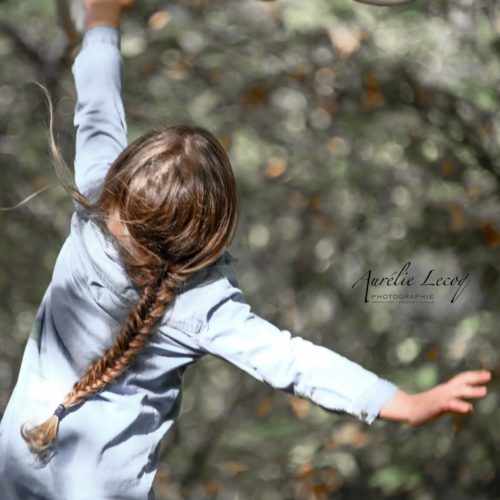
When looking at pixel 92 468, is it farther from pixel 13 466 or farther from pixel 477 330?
pixel 477 330

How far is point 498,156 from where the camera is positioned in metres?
3.19

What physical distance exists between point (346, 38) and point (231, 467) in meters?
1.31

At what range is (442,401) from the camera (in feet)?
5.08

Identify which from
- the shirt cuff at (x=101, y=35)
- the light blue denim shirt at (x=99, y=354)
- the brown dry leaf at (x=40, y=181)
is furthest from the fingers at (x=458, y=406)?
the brown dry leaf at (x=40, y=181)

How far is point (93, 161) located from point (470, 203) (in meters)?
1.50

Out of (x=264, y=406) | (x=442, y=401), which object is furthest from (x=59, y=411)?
(x=264, y=406)

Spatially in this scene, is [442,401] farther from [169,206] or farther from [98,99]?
[98,99]

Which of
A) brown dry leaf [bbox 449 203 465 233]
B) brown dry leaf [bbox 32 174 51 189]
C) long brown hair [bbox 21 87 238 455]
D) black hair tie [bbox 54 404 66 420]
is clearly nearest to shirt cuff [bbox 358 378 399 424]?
long brown hair [bbox 21 87 238 455]

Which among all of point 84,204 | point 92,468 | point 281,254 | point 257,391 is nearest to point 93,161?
point 84,204

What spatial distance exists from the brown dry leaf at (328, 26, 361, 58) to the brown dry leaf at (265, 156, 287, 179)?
37cm

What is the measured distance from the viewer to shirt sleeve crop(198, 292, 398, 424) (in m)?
1.63

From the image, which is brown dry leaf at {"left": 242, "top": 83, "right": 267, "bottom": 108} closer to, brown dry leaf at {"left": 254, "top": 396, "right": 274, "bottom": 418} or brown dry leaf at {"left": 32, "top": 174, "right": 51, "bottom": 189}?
brown dry leaf at {"left": 32, "top": 174, "right": 51, "bottom": 189}

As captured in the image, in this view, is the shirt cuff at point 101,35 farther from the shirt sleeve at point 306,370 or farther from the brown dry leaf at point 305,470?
the brown dry leaf at point 305,470

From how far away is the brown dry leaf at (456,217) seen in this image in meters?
3.12
